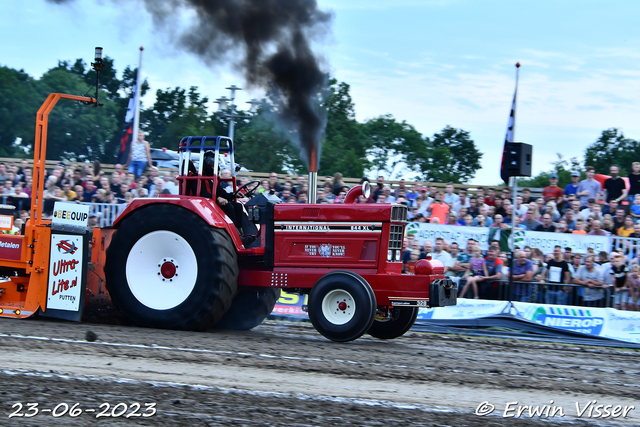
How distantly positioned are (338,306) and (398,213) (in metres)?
1.29

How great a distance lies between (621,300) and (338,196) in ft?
16.9

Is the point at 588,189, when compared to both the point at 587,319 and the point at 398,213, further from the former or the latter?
the point at 398,213

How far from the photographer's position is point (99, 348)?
278 inches

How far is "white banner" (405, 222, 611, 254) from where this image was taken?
11.9m

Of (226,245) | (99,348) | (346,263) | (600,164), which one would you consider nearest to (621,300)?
(346,263)

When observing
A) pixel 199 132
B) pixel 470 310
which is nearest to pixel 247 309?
pixel 470 310

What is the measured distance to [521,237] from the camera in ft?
40.3

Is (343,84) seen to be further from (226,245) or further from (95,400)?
(95,400)

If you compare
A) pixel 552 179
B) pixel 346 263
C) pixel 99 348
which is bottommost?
pixel 99 348

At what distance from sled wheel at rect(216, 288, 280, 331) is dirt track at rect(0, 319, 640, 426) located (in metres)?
0.77

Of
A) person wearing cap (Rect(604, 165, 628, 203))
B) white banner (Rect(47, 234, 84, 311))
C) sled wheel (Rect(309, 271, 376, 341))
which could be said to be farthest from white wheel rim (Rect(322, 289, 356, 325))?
person wearing cap (Rect(604, 165, 628, 203))

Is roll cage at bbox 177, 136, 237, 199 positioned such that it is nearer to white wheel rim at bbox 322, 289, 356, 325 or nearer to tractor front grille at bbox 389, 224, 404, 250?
white wheel rim at bbox 322, 289, 356, 325

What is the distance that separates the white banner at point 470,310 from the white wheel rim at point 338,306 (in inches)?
139

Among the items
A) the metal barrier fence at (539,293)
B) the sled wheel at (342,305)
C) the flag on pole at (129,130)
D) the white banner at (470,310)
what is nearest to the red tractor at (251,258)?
the sled wheel at (342,305)
